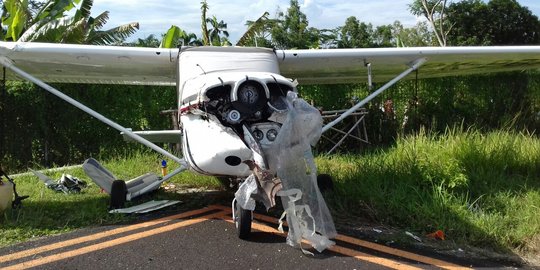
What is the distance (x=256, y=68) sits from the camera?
636 cm

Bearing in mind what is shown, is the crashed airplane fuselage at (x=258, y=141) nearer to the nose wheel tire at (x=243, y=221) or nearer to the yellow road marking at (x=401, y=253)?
the nose wheel tire at (x=243, y=221)

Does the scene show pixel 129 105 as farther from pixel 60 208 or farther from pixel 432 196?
pixel 432 196

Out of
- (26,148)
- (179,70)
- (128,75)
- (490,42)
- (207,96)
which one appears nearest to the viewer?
(207,96)

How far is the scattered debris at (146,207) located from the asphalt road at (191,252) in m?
0.67

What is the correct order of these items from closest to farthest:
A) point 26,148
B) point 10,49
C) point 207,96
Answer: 1. point 207,96
2. point 10,49
3. point 26,148

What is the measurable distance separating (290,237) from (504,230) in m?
2.39

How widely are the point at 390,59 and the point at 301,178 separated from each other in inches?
146

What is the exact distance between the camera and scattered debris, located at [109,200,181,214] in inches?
256

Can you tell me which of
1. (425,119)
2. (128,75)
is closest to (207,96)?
(128,75)

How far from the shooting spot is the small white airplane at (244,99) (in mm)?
4766

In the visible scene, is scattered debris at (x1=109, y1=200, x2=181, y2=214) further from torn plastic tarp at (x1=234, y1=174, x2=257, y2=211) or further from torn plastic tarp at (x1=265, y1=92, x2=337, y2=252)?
torn plastic tarp at (x1=265, y1=92, x2=337, y2=252)

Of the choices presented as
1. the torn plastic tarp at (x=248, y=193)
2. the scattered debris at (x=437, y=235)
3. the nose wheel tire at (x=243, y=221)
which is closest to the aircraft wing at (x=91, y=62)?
the nose wheel tire at (x=243, y=221)

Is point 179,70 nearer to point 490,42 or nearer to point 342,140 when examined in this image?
point 342,140

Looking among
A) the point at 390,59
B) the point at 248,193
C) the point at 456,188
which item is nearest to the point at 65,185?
the point at 248,193
